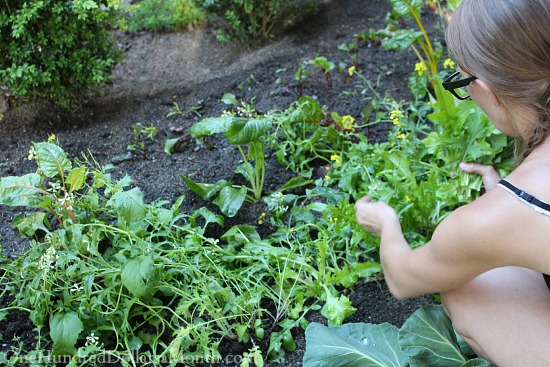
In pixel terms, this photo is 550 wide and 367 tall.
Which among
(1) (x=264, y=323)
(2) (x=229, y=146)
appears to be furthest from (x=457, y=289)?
(2) (x=229, y=146)

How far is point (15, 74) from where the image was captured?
3287 mm

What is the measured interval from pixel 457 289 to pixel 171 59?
315 centimetres

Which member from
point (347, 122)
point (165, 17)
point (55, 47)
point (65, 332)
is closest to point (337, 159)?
point (347, 122)

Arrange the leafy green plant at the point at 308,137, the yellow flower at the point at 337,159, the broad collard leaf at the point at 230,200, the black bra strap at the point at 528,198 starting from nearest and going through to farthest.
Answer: the black bra strap at the point at 528,198 < the broad collard leaf at the point at 230,200 < the yellow flower at the point at 337,159 < the leafy green plant at the point at 308,137

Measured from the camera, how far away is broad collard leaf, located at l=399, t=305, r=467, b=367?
2.14m

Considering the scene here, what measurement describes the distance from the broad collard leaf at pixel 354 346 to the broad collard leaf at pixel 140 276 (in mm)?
607

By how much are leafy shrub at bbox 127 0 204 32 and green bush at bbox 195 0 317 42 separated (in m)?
0.37

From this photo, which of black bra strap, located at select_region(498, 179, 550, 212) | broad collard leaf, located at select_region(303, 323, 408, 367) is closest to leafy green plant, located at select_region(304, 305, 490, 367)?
broad collard leaf, located at select_region(303, 323, 408, 367)

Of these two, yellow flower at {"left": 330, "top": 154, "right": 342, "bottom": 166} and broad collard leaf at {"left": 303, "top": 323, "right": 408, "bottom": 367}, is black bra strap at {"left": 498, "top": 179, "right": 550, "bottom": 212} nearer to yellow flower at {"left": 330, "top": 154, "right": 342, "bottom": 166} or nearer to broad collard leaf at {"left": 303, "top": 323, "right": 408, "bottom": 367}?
broad collard leaf at {"left": 303, "top": 323, "right": 408, "bottom": 367}

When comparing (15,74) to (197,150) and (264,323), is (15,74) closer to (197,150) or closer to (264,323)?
(197,150)

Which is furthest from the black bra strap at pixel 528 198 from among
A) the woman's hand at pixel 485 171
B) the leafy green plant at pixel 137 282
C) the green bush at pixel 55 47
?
the green bush at pixel 55 47

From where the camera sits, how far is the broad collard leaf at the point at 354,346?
2160 mm

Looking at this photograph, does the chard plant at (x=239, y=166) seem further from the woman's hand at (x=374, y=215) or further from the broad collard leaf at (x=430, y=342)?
the broad collard leaf at (x=430, y=342)

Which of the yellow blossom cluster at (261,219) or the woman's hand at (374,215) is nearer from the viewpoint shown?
the woman's hand at (374,215)
